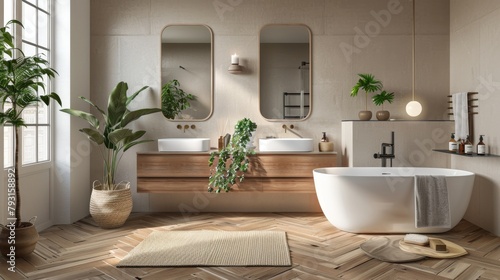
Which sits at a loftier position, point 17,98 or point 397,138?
point 17,98

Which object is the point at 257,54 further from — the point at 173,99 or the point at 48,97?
the point at 48,97

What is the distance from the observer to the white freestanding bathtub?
3.56m

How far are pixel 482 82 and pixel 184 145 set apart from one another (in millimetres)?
3092

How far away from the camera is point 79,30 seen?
444 cm

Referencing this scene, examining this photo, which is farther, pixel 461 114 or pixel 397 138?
pixel 397 138

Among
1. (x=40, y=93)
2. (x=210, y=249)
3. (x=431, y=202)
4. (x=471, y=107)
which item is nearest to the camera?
(x=210, y=249)

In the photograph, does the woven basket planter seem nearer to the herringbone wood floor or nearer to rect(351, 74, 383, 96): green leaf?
the herringbone wood floor

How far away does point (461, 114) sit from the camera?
4203 mm

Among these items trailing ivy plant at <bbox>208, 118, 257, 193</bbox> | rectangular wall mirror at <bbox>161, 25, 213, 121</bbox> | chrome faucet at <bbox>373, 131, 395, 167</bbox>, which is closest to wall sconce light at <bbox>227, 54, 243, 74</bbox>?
rectangular wall mirror at <bbox>161, 25, 213, 121</bbox>

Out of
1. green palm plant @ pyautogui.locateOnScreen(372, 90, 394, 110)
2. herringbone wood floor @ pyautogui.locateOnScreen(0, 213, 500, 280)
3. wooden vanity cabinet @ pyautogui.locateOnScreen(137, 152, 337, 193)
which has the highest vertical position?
green palm plant @ pyautogui.locateOnScreen(372, 90, 394, 110)

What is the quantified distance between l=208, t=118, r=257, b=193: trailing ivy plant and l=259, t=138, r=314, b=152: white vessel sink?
8.3 inches

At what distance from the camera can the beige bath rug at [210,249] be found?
9.71 feet

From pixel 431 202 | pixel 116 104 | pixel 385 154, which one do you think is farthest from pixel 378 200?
pixel 116 104

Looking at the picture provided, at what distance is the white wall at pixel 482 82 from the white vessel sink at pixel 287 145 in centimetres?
169
